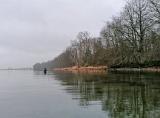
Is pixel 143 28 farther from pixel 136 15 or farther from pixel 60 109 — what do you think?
pixel 60 109

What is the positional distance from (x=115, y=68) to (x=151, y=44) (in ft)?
64.0

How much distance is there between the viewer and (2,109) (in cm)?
1528

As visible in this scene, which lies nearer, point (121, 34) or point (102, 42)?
point (121, 34)

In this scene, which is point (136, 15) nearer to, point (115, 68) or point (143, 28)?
point (143, 28)

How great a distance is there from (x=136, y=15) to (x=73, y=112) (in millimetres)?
60807

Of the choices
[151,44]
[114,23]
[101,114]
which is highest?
[114,23]

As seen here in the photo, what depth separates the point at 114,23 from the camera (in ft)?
265

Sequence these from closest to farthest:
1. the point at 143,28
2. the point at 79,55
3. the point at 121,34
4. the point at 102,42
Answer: the point at 143,28 < the point at 121,34 < the point at 102,42 < the point at 79,55

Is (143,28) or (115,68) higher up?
(143,28)

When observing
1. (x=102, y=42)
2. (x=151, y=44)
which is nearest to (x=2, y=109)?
(x=151, y=44)

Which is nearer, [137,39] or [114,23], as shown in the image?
[137,39]

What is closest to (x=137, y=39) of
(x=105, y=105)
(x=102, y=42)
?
(x=102, y=42)

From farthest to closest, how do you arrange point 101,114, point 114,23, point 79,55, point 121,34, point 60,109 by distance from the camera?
point 79,55
point 114,23
point 121,34
point 60,109
point 101,114

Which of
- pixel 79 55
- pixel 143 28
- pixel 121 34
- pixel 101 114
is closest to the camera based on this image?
pixel 101 114
